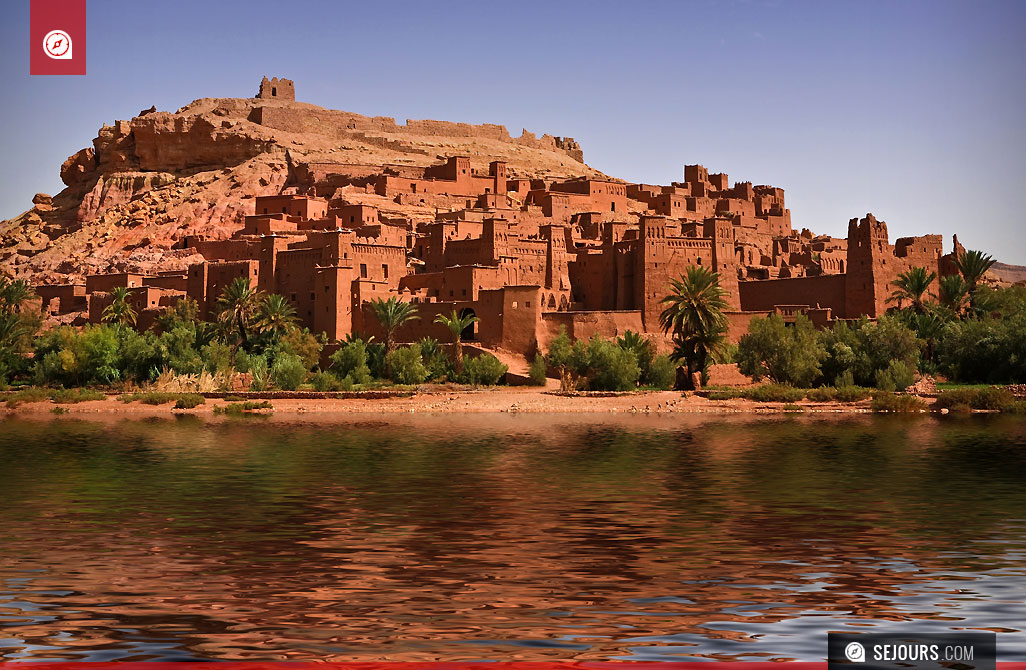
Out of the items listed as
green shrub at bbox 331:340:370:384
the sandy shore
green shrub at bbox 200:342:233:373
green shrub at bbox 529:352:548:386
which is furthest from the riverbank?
green shrub at bbox 331:340:370:384

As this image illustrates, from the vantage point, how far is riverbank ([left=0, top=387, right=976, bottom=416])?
37.5 metres

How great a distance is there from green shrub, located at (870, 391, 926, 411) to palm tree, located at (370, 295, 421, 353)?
1773 cm

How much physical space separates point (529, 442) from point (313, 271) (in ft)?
72.3

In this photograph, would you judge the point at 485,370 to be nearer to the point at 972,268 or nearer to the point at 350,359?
the point at 350,359

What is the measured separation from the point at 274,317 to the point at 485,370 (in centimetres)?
917

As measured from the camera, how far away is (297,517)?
15.6m

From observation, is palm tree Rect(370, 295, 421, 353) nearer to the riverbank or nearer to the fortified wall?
the fortified wall

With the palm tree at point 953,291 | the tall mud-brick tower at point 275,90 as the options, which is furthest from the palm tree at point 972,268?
the tall mud-brick tower at point 275,90

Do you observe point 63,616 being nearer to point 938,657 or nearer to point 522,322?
point 938,657

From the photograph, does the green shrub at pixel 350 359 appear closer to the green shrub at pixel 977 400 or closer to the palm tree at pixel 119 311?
the palm tree at pixel 119 311

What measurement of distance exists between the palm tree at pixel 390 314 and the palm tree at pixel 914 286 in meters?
20.1

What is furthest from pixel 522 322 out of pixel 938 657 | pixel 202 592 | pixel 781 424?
pixel 938 657

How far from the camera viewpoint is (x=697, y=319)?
1578 inches

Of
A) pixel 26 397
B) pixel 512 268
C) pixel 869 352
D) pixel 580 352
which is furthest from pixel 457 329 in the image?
pixel 26 397
